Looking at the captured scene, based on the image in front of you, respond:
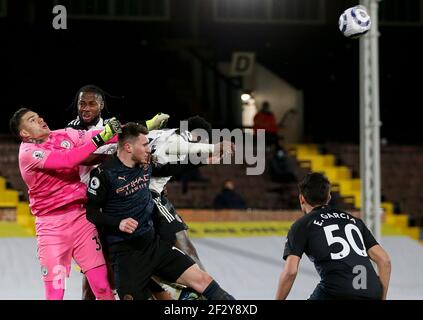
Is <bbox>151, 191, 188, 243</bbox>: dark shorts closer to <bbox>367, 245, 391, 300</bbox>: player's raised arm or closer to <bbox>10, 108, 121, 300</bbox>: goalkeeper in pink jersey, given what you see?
<bbox>10, 108, 121, 300</bbox>: goalkeeper in pink jersey

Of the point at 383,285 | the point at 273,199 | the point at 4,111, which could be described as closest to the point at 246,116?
the point at 273,199

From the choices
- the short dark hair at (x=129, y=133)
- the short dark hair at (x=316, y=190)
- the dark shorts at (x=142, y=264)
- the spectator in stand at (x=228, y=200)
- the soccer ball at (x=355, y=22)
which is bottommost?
the spectator in stand at (x=228, y=200)

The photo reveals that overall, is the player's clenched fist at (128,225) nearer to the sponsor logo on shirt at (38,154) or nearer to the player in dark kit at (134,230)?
the player in dark kit at (134,230)

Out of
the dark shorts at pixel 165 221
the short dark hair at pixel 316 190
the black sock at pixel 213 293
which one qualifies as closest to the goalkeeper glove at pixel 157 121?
the dark shorts at pixel 165 221

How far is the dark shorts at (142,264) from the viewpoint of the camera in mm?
6895

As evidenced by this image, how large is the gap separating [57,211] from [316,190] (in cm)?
206

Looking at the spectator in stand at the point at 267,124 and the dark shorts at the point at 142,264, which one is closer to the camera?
the dark shorts at the point at 142,264

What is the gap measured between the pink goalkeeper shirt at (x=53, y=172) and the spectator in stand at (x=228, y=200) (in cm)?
806

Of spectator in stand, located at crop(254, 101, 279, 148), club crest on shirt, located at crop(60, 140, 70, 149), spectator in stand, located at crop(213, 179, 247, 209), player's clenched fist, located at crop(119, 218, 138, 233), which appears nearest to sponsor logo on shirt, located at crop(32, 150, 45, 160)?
club crest on shirt, located at crop(60, 140, 70, 149)

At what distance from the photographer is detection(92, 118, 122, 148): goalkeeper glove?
22.2 ft

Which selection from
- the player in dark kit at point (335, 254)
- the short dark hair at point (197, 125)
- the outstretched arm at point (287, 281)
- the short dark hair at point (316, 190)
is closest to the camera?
the outstretched arm at point (287, 281)

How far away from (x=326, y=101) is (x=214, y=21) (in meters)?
2.95

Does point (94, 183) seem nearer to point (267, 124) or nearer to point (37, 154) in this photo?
point (37, 154)

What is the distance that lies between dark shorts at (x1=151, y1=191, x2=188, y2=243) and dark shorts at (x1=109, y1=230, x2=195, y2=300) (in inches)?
19.0
